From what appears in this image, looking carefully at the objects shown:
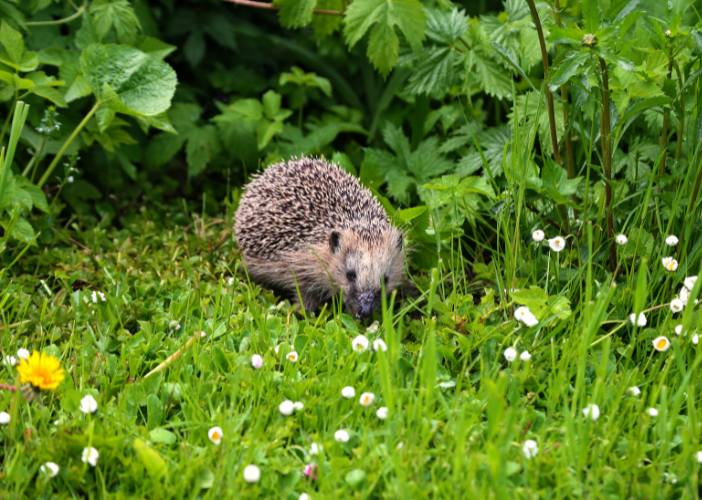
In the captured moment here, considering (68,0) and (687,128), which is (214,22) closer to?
(68,0)

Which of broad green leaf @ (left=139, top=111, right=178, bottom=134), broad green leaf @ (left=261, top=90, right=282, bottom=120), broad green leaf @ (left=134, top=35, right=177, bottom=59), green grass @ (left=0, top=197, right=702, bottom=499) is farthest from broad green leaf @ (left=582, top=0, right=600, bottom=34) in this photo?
broad green leaf @ (left=134, top=35, right=177, bottom=59)

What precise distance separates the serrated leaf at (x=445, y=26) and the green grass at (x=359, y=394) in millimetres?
1605

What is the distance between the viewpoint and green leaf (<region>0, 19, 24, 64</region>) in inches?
Result: 161

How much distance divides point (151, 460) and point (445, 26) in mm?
3518

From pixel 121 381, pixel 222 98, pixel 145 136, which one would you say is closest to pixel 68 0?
pixel 145 136

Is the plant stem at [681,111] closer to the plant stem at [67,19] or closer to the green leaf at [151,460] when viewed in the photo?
the green leaf at [151,460]

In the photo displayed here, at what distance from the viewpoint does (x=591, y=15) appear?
10.1 ft

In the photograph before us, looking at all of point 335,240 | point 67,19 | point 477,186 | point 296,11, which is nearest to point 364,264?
point 335,240

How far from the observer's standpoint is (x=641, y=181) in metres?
3.94

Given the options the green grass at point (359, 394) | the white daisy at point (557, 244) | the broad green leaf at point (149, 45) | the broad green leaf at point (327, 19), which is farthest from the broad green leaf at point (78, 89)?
the white daisy at point (557, 244)

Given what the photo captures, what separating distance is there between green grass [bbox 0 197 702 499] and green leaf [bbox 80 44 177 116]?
1.26m

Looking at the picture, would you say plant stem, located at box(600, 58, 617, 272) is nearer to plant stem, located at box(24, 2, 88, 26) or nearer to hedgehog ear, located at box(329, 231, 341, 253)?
hedgehog ear, located at box(329, 231, 341, 253)

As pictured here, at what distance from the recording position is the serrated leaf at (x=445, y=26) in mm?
4516

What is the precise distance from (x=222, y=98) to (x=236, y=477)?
4.79 metres
